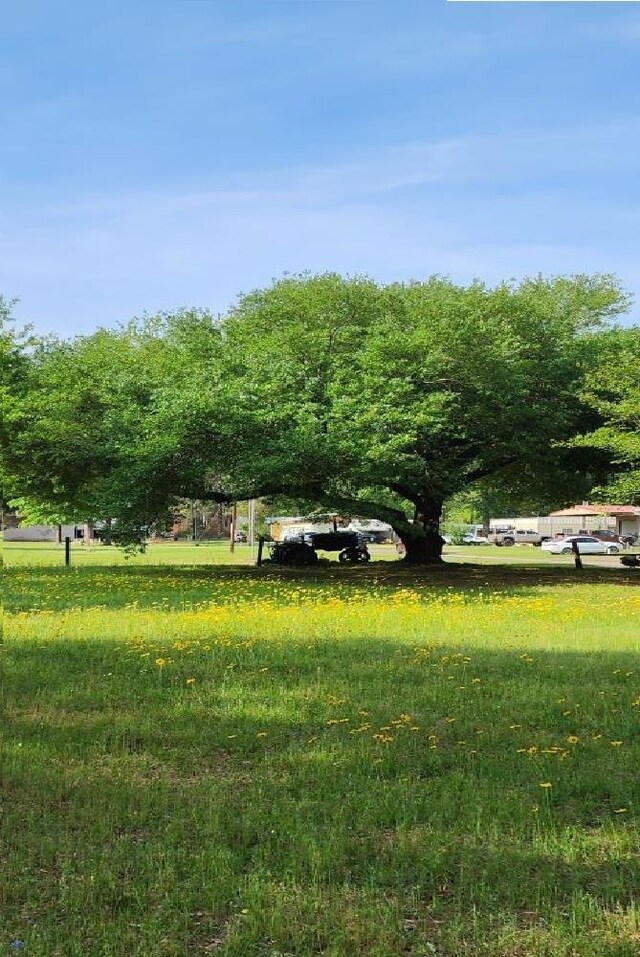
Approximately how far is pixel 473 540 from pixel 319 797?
276ft

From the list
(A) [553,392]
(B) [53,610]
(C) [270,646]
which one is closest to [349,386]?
(A) [553,392]

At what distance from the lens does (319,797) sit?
5.25m

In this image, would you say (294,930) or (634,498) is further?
(634,498)

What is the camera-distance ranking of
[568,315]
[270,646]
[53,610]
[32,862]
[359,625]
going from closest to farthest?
[32,862] < [270,646] < [359,625] < [53,610] < [568,315]

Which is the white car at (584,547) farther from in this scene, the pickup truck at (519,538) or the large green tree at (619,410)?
the large green tree at (619,410)

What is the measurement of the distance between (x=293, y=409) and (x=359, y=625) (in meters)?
11.3

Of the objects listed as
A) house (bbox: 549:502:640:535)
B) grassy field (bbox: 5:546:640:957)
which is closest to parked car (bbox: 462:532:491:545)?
house (bbox: 549:502:640:535)

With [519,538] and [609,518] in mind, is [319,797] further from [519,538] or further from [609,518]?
[609,518]

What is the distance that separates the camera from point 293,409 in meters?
23.5

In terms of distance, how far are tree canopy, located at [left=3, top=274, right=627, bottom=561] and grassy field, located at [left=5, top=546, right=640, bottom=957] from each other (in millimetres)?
11828

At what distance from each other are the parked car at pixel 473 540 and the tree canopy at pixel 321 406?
178ft

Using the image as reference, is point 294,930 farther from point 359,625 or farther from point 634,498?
point 634,498

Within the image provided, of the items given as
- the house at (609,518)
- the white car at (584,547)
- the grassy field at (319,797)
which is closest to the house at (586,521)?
the house at (609,518)

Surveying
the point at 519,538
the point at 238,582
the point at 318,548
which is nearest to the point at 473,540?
the point at 519,538
